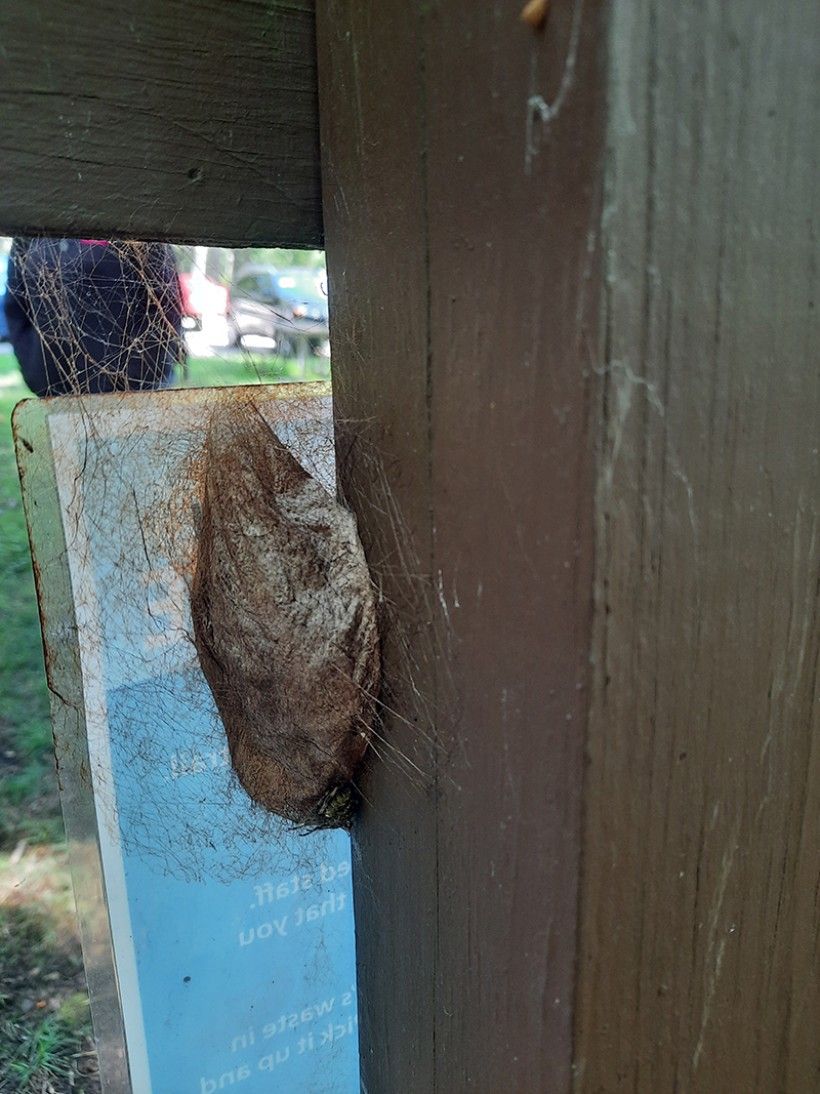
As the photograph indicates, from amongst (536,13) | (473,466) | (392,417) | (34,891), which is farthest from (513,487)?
(34,891)

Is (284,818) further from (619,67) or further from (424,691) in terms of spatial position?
(619,67)

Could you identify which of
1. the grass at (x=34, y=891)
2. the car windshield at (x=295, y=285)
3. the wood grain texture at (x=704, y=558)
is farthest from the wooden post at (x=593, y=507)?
the car windshield at (x=295, y=285)

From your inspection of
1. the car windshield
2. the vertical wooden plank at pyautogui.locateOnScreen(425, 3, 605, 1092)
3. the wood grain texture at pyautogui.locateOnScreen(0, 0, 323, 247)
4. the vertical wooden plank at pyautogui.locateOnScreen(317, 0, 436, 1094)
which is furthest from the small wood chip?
the car windshield

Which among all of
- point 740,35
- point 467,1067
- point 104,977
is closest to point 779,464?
point 740,35

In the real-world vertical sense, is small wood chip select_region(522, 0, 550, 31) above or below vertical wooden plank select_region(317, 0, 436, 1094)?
above

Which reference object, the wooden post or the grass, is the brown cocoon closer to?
the wooden post
